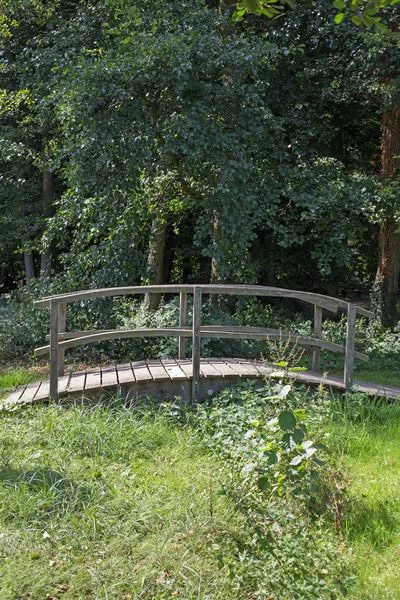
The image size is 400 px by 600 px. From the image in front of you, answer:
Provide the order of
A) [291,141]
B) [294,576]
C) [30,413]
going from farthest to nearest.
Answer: [291,141] → [30,413] → [294,576]

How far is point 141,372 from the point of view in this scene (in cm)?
625

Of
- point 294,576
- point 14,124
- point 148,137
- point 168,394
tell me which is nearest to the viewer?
point 294,576

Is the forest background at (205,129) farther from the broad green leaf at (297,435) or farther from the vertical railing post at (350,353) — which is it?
the broad green leaf at (297,435)

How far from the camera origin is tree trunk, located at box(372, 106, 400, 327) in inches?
463

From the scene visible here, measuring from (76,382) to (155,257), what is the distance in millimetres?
4948

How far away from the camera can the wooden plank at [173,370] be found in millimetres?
5980

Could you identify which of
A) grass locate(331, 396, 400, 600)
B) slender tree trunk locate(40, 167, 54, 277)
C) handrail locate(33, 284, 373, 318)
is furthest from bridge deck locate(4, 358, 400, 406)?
slender tree trunk locate(40, 167, 54, 277)

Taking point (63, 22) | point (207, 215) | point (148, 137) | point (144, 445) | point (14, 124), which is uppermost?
point (63, 22)

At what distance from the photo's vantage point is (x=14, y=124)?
14.8 metres

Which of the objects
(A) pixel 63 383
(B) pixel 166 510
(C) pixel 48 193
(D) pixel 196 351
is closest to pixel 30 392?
(A) pixel 63 383

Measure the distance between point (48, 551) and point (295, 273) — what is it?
1250 cm

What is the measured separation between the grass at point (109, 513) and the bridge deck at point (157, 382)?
714mm

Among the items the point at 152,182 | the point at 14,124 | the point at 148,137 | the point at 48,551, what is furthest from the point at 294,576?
the point at 14,124

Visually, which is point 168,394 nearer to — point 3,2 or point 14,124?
point 3,2
